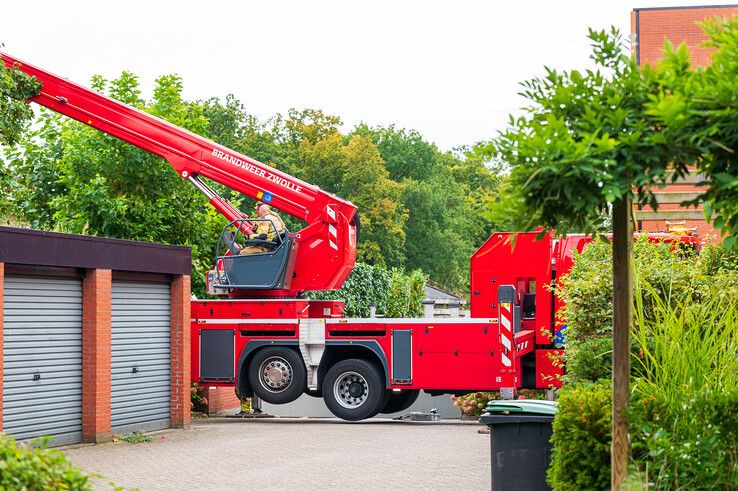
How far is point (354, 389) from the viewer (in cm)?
2048

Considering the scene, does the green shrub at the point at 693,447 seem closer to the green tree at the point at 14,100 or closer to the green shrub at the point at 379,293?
the green tree at the point at 14,100

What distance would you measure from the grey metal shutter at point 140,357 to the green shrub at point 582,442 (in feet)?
35.3

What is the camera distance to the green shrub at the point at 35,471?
5375 millimetres

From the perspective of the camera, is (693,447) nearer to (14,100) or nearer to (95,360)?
(95,360)

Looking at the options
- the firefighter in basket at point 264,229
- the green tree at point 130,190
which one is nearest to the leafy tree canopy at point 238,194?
the green tree at point 130,190

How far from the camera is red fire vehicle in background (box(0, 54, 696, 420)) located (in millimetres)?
19797

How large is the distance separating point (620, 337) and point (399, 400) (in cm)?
1385

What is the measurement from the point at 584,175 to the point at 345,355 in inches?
558

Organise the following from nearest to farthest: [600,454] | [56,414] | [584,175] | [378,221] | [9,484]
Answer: [9,484] → [584,175] → [600,454] → [56,414] → [378,221]

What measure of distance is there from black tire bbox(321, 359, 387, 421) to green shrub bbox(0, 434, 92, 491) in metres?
14.4

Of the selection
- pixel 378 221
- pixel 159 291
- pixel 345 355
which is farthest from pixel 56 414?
pixel 378 221

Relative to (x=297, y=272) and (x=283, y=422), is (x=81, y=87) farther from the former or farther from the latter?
(x=283, y=422)

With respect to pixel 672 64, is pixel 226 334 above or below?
below

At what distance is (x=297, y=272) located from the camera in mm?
21547
